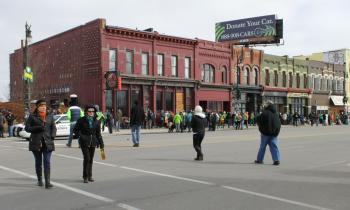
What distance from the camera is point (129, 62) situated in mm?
41000

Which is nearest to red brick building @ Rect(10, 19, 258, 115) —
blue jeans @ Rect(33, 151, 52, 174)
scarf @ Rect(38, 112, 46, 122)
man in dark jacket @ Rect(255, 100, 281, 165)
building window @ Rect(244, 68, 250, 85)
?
building window @ Rect(244, 68, 250, 85)

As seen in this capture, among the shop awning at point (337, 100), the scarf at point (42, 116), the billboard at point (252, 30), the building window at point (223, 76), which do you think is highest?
the billboard at point (252, 30)

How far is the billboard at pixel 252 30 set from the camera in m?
61.5

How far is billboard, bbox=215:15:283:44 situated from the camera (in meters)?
61.5

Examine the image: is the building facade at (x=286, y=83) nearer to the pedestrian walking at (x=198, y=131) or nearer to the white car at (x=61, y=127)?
the white car at (x=61, y=127)

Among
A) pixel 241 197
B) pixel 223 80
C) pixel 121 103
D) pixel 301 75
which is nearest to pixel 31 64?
pixel 121 103

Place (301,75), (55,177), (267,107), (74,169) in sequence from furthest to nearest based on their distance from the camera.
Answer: (301,75) < (267,107) < (74,169) < (55,177)

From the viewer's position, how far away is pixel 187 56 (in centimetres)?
4581

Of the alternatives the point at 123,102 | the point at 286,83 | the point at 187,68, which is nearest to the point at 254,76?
the point at 286,83

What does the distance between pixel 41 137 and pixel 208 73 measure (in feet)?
131

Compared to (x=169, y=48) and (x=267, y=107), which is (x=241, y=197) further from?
(x=169, y=48)

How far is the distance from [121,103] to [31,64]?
43.1ft

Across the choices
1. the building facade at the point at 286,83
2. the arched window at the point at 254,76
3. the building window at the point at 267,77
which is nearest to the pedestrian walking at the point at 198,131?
the arched window at the point at 254,76

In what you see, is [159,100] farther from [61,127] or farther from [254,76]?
[61,127]
